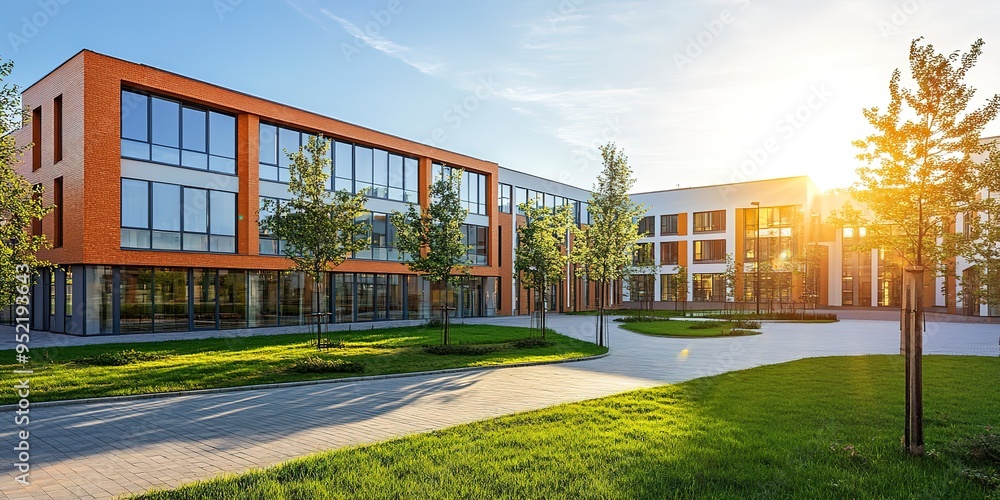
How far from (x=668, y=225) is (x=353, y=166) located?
49512mm

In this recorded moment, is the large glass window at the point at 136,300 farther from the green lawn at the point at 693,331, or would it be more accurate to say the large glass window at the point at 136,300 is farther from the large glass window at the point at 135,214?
the green lawn at the point at 693,331

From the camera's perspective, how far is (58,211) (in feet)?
84.2

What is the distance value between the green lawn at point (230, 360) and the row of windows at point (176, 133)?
8.94 metres

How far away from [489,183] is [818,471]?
3956 centimetres

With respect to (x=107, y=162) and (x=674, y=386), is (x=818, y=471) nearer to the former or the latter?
(x=674, y=386)

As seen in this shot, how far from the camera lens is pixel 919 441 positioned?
685cm

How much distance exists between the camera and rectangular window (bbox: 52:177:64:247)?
2542cm

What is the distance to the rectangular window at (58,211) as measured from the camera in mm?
25422

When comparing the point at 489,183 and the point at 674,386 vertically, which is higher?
the point at 489,183

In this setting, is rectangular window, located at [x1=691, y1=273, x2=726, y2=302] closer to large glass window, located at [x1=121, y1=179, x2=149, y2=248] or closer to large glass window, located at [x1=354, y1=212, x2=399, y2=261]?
large glass window, located at [x1=354, y1=212, x2=399, y2=261]

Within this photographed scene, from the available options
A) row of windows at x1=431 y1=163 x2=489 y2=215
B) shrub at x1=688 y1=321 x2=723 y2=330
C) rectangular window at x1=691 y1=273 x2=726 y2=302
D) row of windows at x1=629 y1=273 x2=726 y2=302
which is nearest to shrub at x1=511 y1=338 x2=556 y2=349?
shrub at x1=688 y1=321 x2=723 y2=330

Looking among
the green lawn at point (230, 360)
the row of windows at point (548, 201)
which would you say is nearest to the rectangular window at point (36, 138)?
the green lawn at point (230, 360)

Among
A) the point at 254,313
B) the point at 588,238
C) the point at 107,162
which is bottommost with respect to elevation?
the point at 254,313

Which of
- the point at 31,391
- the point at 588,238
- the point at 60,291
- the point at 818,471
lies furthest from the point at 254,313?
the point at 818,471
